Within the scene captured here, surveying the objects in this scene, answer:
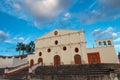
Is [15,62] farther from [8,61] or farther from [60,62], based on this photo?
[60,62]

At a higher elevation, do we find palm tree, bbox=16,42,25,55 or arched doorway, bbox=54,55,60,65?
palm tree, bbox=16,42,25,55

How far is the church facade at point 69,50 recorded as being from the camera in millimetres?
22719

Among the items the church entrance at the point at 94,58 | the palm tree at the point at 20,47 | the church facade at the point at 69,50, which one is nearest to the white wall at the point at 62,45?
the church facade at the point at 69,50

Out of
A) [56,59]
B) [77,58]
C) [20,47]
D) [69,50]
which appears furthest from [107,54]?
[20,47]

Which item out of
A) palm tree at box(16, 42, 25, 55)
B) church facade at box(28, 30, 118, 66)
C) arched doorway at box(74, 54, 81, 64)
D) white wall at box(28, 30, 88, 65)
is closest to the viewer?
church facade at box(28, 30, 118, 66)

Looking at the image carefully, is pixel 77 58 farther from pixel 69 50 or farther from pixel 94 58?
pixel 94 58

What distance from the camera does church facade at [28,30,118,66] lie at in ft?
74.5

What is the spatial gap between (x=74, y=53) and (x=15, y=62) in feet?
56.8

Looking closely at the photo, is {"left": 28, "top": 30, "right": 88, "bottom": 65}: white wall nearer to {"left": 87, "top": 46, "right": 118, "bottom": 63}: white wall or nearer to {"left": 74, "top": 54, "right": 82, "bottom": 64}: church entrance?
{"left": 74, "top": 54, "right": 82, "bottom": 64}: church entrance

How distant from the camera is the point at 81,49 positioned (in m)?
24.5

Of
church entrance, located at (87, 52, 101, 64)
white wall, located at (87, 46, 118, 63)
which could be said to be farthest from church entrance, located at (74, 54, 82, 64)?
white wall, located at (87, 46, 118, 63)

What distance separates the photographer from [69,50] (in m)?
25.6

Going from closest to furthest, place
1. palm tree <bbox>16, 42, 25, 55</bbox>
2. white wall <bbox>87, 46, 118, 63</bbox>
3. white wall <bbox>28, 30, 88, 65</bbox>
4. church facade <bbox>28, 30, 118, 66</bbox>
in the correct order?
1. white wall <bbox>87, 46, 118, 63</bbox>
2. church facade <bbox>28, 30, 118, 66</bbox>
3. white wall <bbox>28, 30, 88, 65</bbox>
4. palm tree <bbox>16, 42, 25, 55</bbox>

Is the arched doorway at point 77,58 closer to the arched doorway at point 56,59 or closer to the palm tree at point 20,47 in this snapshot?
the arched doorway at point 56,59
